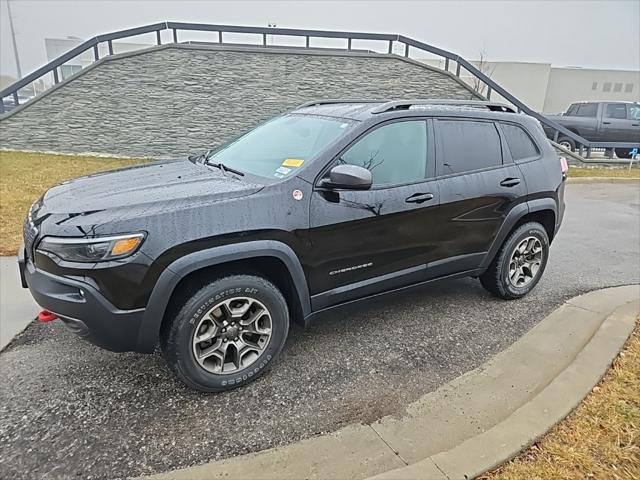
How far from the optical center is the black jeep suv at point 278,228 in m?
2.30

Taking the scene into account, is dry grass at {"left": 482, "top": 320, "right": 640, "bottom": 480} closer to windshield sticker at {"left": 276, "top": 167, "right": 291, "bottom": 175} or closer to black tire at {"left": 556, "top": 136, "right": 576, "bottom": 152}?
windshield sticker at {"left": 276, "top": 167, "right": 291, "bottom": 175}

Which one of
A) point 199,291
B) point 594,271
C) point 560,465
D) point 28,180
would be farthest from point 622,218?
point 28,180

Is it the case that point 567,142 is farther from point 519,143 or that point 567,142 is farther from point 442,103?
point 442,103

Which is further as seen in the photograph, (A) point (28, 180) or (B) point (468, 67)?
(B) point (468, 67)

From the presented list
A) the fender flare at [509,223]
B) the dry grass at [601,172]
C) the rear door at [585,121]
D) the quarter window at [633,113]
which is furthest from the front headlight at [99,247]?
the quarter window at [633,113]

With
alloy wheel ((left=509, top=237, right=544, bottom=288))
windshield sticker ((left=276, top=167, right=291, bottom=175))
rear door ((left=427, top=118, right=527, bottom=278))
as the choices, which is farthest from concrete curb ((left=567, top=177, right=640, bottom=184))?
windshield sticker ((left=276, top=167, right=291, bottom=175))

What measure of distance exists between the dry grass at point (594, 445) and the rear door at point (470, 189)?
1338 millimetres

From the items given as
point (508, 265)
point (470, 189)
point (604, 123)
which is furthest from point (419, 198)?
point (604, 123)

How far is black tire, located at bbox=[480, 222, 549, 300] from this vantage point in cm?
387

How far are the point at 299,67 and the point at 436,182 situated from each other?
1133cm

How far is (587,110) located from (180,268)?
16.8 metres

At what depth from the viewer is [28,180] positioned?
25.7ft

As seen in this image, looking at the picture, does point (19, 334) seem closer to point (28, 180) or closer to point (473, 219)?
point (473, 219)

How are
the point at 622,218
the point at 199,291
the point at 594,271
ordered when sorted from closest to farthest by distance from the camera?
the point at 199,291 → the point at 594,271 → the point at 622,218
